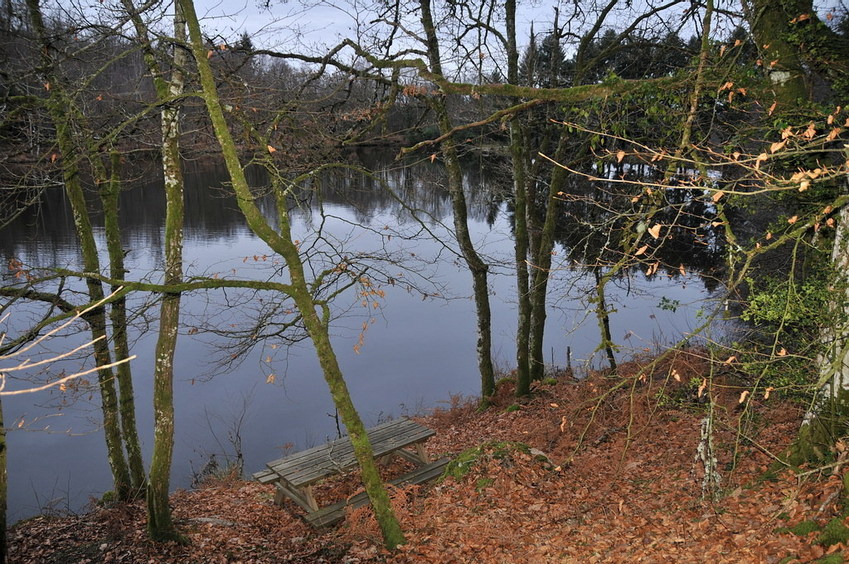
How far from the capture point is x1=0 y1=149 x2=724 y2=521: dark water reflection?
12820 mm

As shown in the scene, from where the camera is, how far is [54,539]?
23.7 feet

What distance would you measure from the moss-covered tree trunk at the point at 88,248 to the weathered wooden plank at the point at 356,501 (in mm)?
3235

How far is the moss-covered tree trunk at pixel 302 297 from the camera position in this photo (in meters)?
5.68

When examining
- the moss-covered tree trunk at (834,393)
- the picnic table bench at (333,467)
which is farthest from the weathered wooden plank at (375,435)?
the moss-covered tree trunk at (834,393)

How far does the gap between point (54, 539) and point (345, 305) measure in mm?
12385

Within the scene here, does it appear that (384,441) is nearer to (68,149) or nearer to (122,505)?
(122,505)

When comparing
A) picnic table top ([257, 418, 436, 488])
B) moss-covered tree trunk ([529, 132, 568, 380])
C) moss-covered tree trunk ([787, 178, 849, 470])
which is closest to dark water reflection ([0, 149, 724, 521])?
moss-covered tree trunk ([529, 132, 568, 380])

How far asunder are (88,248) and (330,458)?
4.72 metres

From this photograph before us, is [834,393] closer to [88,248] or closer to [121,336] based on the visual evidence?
[121,336]

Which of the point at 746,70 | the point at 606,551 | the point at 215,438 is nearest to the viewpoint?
the point at 606,551

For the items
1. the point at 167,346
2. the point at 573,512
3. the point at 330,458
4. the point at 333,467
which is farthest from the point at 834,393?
the point at 167,346

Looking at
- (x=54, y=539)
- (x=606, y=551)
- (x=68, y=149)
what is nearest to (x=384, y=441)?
(x=606, y=551)

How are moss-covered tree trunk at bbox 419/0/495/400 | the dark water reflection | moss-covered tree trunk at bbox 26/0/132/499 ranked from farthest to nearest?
the dark water reflection < moss-covered tree trunk at bbox 419/0/495/400 < moss-covered tree trunk at bbox 26/0/132/499

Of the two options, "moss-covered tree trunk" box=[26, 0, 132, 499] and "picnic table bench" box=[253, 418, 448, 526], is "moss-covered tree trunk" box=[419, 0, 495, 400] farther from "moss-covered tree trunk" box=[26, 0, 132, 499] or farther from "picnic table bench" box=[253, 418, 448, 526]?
"moss-covered tree trunk" box=[26, 0, 132, 499]
